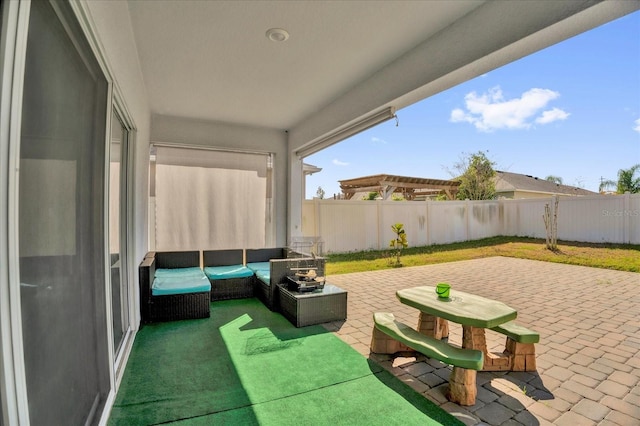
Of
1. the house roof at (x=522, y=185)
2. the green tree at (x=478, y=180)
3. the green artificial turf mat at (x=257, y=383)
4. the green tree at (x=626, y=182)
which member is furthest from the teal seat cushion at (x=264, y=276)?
the house roof at (x=522, y=185)

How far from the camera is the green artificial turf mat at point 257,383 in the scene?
1.96 m

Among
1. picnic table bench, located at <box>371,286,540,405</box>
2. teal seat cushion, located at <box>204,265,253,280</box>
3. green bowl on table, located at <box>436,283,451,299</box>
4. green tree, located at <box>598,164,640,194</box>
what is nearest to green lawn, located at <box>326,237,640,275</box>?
green tree, located at <box>598,164,640,194</box>

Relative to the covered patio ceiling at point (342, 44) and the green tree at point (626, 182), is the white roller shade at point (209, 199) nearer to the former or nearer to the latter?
the covered patio ceiling at point (342, 44)

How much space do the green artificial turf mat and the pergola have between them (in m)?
7.98

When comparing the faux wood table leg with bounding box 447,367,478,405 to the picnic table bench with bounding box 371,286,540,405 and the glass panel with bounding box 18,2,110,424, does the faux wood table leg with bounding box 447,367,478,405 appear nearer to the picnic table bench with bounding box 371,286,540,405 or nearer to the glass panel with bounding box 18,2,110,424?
the picnic table bench with bounding box 371,286,540,405

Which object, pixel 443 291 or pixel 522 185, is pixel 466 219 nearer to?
pixel 522 185

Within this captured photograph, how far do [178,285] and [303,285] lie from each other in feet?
5.06

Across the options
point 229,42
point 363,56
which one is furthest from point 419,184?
point 229,42

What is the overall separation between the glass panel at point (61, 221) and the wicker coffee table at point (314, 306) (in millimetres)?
1983

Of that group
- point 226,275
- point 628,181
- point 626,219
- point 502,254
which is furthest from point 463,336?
point 502,254

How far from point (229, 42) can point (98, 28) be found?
1418 mm

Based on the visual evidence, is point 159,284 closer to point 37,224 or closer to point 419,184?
point 37,224

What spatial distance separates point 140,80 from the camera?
341 cm

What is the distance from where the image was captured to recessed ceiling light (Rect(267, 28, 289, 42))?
2.60m
